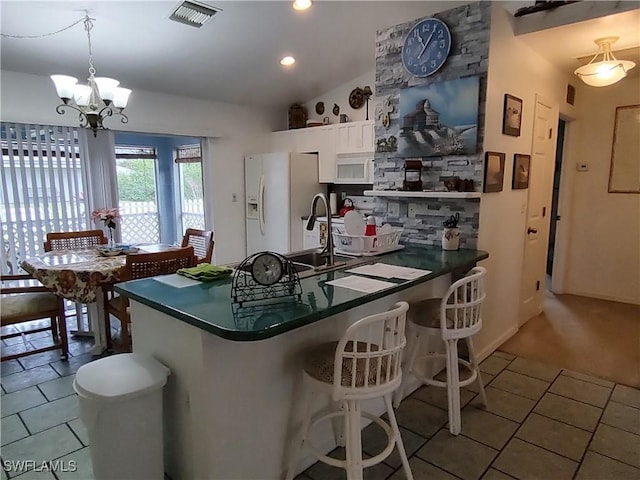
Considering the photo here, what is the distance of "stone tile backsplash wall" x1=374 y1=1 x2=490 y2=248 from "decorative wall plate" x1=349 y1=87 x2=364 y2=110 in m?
1.59

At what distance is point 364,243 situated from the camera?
265 centimetres

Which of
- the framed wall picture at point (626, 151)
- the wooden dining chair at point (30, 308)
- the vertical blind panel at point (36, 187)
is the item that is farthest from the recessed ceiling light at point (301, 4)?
the framed wall picture at point (626, 151)

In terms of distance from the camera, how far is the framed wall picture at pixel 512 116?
115 inches

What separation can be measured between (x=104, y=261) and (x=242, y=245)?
250 centimetres

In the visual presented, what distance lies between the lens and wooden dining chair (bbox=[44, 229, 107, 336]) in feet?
11.5

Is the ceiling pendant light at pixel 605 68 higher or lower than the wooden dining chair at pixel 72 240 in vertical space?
higher

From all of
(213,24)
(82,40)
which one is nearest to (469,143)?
(213,24)

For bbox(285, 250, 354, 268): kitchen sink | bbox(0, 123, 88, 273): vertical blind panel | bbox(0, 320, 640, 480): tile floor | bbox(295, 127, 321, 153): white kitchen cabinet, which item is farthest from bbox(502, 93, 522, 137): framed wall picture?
bbox(0, 123, 88, 273): vertical blind panel

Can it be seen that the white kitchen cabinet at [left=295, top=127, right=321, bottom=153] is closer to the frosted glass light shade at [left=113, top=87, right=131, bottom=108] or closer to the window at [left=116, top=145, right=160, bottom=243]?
the frosted glass light shade at [left=113, top=87, right=131, bottom=108]

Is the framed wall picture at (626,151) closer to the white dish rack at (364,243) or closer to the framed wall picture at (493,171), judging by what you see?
the framed wall picture at (493,171)

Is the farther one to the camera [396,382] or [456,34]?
[456,34]

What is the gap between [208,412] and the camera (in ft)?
4.89

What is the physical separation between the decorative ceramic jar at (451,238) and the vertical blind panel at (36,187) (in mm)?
3614

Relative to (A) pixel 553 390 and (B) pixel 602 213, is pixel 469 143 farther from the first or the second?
(B) pixel 602 213
